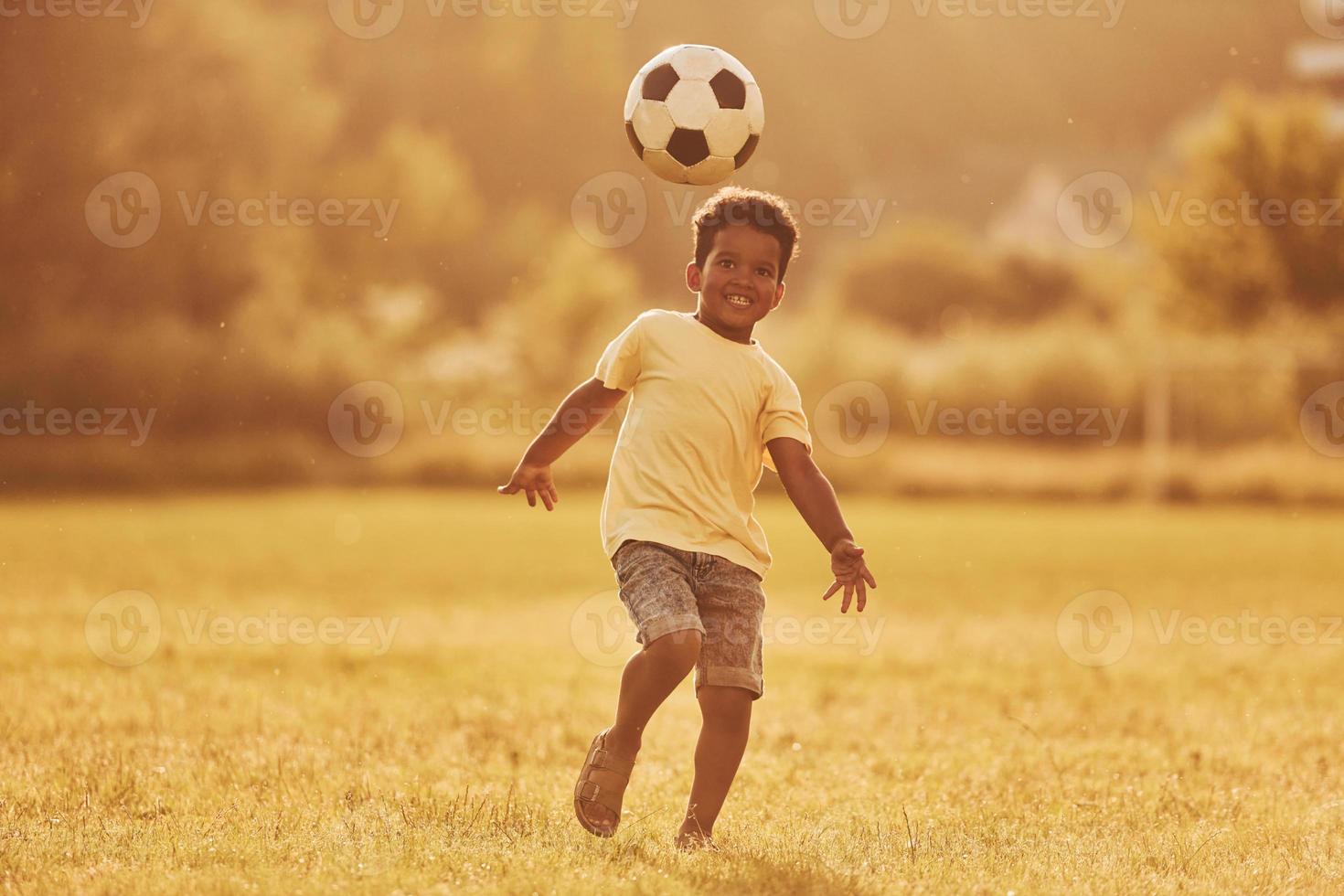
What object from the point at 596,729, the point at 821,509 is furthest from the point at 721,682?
the point at 596,729

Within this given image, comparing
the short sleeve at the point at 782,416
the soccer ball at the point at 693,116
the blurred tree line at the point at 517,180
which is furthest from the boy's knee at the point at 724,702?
the blurred tree line at the point at 517,180

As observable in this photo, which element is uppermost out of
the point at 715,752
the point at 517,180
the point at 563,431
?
the point at 517,180

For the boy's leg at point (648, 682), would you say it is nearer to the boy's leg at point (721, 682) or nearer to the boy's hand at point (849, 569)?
the boy's leg at point (721, 682)

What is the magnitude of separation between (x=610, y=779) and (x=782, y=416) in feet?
3.63

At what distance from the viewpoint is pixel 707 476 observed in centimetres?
398

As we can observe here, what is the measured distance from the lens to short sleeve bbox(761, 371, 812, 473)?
404 cm

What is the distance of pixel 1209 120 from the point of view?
29.3 m

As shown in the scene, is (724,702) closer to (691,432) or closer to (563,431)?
(691,432)

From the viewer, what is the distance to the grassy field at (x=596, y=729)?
3621 millimetres

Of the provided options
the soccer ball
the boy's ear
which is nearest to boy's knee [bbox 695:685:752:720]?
the boy's ear

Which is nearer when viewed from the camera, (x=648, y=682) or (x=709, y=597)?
(x=648, y=682)

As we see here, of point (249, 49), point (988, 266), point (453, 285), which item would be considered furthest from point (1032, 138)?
point (249, 49)

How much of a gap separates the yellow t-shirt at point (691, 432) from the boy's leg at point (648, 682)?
291 millimetres

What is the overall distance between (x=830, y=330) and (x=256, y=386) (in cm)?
1165
